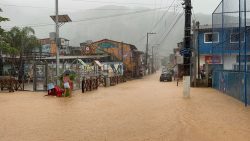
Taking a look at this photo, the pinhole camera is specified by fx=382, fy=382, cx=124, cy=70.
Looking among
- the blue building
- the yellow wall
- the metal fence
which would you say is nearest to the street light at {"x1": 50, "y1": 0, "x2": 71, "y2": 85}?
the metal fence

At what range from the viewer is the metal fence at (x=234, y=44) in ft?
66.4

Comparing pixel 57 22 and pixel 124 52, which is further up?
pixel 57 22

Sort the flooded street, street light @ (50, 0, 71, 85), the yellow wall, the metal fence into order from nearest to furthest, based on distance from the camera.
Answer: the flooded street < the metal fence < street light @ (50, 0, 71, 85) < the yellow wall

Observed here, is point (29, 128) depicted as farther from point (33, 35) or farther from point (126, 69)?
point (126, 69)

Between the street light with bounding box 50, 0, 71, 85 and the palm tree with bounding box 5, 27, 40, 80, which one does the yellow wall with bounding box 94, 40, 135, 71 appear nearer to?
the palm tree with bounding box 5, 27, 40, 80

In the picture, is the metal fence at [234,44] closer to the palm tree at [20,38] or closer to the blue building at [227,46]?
the blue building at [227,46]

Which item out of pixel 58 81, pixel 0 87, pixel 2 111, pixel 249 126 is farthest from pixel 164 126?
pixel 0 87

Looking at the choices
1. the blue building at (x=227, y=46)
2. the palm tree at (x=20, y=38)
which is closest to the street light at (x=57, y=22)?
the blue building at (x=227, y=46)

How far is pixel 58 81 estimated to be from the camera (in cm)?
3017

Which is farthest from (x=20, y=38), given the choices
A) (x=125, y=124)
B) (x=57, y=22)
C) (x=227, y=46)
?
(x=125, y=124)

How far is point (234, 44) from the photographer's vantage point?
27.8 meters

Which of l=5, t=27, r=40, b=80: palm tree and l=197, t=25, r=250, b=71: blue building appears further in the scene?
l=5, t=27, r=40, b=80: palm tree

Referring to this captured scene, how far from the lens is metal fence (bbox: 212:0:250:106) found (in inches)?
797

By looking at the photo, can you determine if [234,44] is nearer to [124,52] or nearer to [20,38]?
[20,38]
